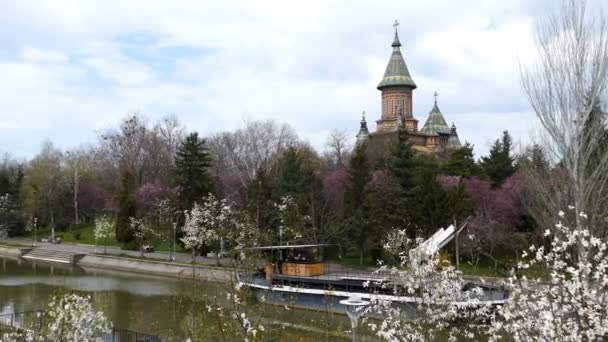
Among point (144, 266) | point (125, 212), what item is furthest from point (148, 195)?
point (144, 266)

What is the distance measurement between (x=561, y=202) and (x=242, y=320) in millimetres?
12137

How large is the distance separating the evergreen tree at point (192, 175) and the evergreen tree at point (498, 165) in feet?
67.1

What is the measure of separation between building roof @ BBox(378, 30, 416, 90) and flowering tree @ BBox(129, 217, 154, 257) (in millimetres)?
43189

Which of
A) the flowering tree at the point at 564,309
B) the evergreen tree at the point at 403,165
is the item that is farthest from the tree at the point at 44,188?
the flowering tree at the point at 564,309

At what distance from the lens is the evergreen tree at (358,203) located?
114 feet

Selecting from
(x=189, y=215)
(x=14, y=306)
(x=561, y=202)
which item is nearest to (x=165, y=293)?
(x=14, y=306)

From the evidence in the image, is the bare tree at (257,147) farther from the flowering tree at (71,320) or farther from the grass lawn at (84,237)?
the flowering tree at (71,320)

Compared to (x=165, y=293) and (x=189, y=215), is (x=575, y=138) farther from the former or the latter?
(x=189, y=215)

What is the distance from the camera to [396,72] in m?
78.7

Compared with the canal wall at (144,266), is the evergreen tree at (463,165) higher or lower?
higher

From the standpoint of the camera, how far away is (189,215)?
4034 centimetres

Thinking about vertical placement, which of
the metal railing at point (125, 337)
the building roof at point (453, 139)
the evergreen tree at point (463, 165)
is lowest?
the metal railing at point (125, 337)

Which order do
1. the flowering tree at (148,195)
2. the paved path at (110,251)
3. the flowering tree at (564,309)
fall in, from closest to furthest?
the flowering tree at (564,309) → the paved path at (110,251) → the flowering tree at (148,195)

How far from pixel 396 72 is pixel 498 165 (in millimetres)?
38396
